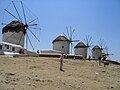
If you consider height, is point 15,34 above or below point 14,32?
below

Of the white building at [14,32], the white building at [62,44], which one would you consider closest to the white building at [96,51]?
the white building at [62,44]

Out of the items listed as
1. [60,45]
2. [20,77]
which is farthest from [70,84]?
[60,45]

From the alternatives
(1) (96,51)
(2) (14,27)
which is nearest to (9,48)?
(2) (14,27)

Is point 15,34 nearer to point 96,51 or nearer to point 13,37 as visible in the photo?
point 13,37

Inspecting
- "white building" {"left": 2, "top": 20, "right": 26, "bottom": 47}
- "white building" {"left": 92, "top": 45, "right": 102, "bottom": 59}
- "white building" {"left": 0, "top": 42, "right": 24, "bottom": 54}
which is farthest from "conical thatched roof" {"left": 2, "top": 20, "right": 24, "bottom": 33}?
"white building" {"left": 92, "top": 45, "right": 102, "bottom": 59}

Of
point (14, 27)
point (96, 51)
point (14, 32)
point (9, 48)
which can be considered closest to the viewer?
point (9, 48)

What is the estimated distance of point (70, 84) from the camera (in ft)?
43.4

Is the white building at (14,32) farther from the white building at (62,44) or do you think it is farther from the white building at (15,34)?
the white building at (62,44)

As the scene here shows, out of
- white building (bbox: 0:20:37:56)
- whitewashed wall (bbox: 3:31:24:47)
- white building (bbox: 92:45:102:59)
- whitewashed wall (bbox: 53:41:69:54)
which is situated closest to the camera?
white building (bbox: 0:20:37:56)

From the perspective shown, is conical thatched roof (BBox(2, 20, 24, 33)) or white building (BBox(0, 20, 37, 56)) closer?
white building (BBox(0, 20, 37, 56))

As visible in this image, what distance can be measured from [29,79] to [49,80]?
1.15 m

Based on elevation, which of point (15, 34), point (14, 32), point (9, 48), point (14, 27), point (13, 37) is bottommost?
point (9, 48)

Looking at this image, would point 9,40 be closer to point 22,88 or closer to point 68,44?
point 68,44

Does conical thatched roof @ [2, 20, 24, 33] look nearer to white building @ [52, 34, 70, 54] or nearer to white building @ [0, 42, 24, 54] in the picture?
white building @ [0, 42, 24, 54]
